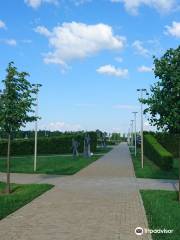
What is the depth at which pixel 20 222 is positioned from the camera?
398 inches

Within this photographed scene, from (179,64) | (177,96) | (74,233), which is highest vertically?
(179,64)

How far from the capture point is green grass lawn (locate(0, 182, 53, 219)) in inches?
473

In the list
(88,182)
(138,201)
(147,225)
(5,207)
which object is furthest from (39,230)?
(88,182)

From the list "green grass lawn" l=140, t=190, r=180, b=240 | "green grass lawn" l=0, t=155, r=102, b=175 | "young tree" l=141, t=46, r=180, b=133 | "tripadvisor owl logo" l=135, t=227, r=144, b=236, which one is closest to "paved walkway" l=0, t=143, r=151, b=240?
"tripadvisor owl logo" l=135, t=227, r=144, b=236

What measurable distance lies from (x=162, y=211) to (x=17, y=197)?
464 cm

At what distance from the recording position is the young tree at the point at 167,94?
46.6ft

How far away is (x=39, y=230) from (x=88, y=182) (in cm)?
1049

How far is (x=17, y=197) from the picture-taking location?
47.1 feet

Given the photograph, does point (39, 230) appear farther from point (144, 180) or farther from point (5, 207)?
point (144, 180)

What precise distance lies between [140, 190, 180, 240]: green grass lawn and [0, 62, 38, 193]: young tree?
15.3 ft

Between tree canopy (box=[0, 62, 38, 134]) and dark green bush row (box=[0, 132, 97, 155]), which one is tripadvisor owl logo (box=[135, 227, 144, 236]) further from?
dark green bush row (box=[0, 132, 97, 155])
